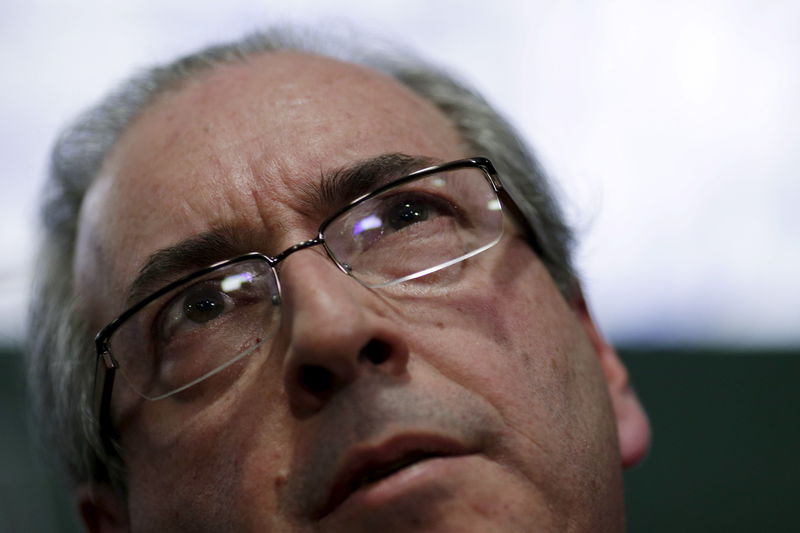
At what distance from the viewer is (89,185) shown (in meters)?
1.41

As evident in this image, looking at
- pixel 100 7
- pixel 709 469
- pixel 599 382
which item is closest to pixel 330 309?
pixel 599 382

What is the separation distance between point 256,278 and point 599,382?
Answer: 1.80 ft

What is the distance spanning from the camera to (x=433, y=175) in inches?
42.8

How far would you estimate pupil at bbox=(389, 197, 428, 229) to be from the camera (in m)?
1.05

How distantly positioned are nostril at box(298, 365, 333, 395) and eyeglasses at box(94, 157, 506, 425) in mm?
117

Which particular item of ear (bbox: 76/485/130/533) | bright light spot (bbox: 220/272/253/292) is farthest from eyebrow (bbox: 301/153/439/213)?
ear (bbox: 76/485/130/533)

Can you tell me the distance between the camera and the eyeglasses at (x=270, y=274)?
1003 millimetres

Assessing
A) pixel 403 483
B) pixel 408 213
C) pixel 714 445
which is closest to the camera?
pixel 403 483

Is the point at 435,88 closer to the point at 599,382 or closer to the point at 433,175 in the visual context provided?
the point at 433,175

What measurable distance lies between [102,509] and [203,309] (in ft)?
1.72

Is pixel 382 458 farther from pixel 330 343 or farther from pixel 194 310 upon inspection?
pixel 194 310

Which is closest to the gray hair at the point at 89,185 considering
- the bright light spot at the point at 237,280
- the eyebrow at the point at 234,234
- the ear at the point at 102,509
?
the ear at the point at 102,509

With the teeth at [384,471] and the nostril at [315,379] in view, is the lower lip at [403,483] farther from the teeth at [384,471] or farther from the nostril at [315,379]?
the nostril at [315,379]

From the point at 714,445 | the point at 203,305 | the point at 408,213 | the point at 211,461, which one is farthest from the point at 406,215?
the point at 714,445
